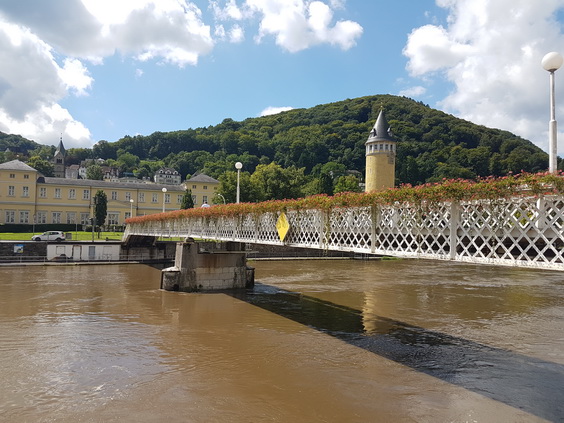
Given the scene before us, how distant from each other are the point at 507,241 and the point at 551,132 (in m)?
2.47

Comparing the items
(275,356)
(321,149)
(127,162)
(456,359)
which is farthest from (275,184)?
(127,162)

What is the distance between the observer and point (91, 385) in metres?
9.45

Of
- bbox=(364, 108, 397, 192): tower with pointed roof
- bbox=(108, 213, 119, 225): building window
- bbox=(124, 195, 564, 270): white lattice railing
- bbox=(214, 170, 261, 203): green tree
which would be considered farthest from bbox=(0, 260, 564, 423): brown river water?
bbox=(108, 213, 119, 225): building window

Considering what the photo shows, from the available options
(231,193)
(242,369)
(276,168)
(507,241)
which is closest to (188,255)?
(242,369)

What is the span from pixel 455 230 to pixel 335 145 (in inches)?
4705

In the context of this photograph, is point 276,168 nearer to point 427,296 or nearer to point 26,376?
Answer: point 427,296

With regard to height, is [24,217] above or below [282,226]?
above

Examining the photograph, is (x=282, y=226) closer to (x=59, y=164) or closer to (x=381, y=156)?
(x=381, y=156)

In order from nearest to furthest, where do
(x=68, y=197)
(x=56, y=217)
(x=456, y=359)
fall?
(x=456, y=359)
(x=56, y=217)
(x=68, y=197)

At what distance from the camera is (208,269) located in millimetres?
23328

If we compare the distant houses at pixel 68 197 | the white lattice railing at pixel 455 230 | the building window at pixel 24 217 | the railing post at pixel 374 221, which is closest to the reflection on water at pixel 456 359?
the white lattice railing at pixel 455 230

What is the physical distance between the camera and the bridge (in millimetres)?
7340

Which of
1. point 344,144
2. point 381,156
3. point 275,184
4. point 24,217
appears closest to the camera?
point 275,184

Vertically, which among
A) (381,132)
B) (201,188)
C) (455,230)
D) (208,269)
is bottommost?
(208,269)
